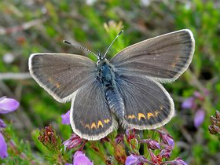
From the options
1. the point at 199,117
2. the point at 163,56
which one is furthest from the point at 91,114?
the point at 199,117

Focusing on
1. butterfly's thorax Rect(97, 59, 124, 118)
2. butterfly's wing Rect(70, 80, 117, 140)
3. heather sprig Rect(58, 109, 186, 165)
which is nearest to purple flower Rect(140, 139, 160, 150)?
heather sprig Rect(58, 109, 186, 165)

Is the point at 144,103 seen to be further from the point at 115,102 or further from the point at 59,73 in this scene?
the point at 59,73

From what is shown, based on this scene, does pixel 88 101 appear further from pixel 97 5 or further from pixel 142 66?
pixel 97 5

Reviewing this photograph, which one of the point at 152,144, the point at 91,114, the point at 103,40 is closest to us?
the point at 152,144

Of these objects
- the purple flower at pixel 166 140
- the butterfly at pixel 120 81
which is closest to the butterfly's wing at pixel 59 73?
the butterfly at pixel 120 81

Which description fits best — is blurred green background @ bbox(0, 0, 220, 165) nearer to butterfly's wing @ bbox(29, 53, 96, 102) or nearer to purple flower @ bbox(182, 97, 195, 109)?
purple flower @ bbox(182, 97, 195, 109)

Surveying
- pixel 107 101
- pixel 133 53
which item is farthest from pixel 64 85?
pixel 133 53

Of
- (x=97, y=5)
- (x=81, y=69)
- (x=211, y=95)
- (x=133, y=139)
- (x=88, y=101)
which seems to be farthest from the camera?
(x=97, y=5)
